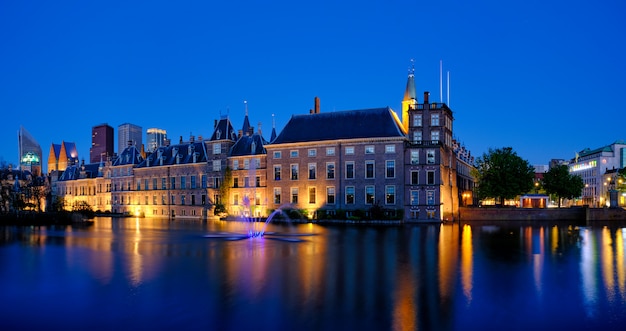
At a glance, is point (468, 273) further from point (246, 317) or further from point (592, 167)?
point (592, 167)

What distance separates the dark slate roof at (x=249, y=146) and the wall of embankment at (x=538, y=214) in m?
32.4

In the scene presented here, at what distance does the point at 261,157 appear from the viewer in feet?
237

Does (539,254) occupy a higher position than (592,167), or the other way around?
(592,167)

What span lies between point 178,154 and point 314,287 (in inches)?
2825

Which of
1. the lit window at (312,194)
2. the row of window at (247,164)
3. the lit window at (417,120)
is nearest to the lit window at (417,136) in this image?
the lit window at (417,120)

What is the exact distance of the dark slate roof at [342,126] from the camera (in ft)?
206

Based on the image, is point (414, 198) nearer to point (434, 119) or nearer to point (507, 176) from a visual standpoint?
point (434, 119)

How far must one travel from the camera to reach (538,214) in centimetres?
6412

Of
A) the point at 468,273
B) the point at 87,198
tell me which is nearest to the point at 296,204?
the point at 468,273

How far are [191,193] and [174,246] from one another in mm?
49176

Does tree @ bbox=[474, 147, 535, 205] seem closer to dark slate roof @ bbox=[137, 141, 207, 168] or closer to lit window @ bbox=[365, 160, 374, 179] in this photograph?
lit window @ bbox=[365, 160, 374, 179]

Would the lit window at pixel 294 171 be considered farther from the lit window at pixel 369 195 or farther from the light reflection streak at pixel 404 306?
the light reflection streak at pixel 404 306

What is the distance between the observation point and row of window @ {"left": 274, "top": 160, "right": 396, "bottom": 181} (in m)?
61.3

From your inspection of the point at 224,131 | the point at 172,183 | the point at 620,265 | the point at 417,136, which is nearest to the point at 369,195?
the point at 417,136
